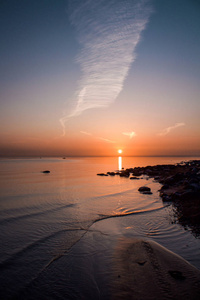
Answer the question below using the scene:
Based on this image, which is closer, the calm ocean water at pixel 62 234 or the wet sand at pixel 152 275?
the wet sand at pixel 152 275

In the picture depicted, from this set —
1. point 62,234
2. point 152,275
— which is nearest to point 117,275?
point 152,275

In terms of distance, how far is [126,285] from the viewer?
448 centimetres

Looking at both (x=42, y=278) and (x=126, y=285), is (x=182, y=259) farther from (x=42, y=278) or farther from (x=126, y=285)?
(x=42, y=278)

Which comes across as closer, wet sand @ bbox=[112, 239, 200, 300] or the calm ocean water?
wet sand @ bbox=[112, 239, 200, 300]

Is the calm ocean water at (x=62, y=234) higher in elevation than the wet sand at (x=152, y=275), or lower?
lower

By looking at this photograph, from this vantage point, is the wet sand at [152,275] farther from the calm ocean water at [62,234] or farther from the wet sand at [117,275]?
the calm ocean water at [62,234]

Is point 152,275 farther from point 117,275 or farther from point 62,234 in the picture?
point 62,234

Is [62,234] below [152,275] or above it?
below

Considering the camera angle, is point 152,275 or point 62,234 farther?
point 62,234

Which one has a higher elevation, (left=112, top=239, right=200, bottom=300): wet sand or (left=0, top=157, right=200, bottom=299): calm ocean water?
(left=112, top=239, right=200, bottom=300): wet sand

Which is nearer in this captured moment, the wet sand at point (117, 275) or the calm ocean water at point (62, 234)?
the wet sand at point (117, 275)

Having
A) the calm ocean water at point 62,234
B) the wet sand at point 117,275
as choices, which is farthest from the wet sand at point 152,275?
the calm ocean water at point 62,234

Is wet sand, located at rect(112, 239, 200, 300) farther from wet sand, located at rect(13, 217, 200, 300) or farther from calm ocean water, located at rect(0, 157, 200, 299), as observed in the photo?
calm ocean water, located at rect(0, 157, 200, 299)

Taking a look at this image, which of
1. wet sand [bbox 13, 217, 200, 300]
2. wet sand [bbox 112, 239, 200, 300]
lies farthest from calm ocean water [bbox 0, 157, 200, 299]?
wet sand [bbox 112, 239, 200, 300]
